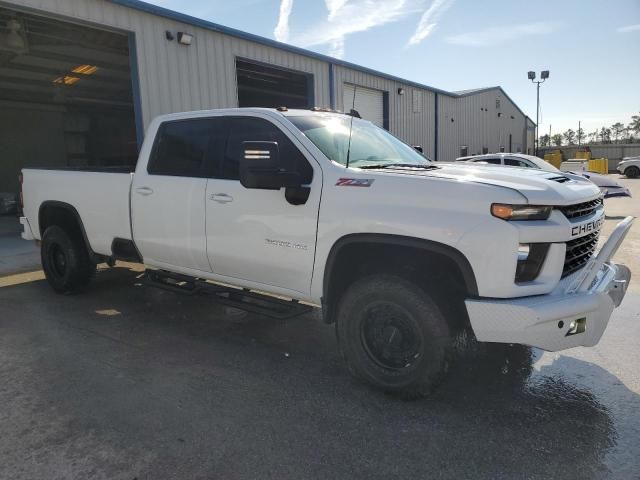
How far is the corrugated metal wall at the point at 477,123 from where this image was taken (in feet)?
77.7

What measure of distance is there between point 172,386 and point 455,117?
2387 centimetres

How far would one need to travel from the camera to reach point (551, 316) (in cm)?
271

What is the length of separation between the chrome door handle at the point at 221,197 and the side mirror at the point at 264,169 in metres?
0.58

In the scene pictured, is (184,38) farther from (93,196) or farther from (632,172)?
(632,172)

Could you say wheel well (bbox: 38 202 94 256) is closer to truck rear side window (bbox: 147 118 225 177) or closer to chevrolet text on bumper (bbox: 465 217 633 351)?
truck rear side window (bbox: 147 118 225 177)

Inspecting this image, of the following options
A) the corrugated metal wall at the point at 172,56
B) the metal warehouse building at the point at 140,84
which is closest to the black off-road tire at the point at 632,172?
the metal warehouse building at the point at 140,84

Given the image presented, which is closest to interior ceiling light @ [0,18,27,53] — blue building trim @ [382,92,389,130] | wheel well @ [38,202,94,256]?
wheel well @ [38,202,94,256]

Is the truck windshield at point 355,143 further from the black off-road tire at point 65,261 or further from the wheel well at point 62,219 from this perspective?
the black off-road tire at point 65,261

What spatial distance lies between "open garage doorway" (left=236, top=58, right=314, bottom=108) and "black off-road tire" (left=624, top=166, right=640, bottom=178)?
23.0 m

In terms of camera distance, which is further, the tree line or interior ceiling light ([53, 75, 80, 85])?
the tree line

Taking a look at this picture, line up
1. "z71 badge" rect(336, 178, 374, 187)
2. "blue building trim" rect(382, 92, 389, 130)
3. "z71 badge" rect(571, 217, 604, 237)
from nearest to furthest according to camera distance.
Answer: "z71 badge" rect(571, 217, 604, 237) → "z71 badge" rect(336, 178, 374, 187) → "blue building trim" rect(382, 92, 389, 130)

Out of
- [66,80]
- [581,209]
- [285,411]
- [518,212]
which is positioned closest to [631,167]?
[66,80]

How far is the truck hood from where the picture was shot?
9.29 feet

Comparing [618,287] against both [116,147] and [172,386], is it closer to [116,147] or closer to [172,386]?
[172,386]
